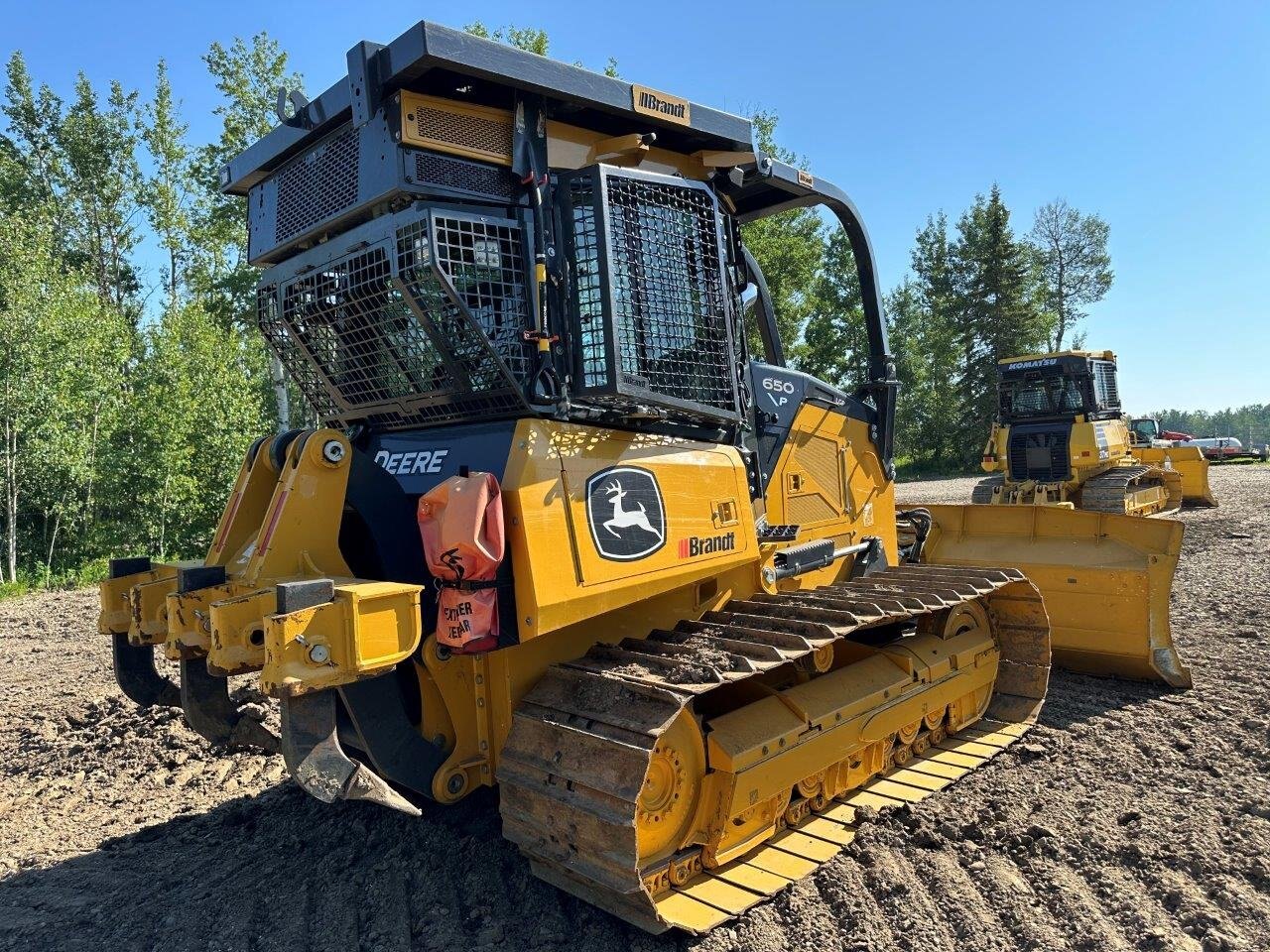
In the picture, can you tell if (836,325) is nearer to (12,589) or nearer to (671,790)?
(12,589)

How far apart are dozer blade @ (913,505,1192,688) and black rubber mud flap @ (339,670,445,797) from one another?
4520mm

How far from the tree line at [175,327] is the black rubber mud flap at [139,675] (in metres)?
13.5

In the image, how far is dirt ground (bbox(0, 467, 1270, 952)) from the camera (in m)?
3.18

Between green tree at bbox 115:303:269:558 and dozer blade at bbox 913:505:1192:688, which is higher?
green tree at bbox 115:303:269:558

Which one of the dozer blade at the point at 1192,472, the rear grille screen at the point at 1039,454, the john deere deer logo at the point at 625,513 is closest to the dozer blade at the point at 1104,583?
the john deere deer logo at the point at 625,513

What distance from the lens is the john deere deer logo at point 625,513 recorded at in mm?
3211

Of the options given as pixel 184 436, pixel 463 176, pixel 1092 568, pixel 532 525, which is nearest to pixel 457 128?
pixel 463 176

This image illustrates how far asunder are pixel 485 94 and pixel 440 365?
1.07m

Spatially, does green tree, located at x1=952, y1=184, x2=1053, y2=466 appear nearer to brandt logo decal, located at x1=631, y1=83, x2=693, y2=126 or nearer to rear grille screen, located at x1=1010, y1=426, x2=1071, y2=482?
rear grille screen, located at x1=1010, y1=426, x2=1071, y2=482

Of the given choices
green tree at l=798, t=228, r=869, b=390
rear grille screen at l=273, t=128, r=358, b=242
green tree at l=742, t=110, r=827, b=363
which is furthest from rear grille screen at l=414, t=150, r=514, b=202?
green tree at l=798, t=228, r=869, b=390

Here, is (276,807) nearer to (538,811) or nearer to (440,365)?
(538,811)

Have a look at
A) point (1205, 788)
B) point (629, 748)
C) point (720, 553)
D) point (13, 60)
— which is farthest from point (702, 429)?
point (13, 60)

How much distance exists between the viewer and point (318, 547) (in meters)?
3.11

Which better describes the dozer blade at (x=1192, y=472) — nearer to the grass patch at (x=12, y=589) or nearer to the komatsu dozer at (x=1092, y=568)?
the komatsu dozer at (x=1092, y=568)
